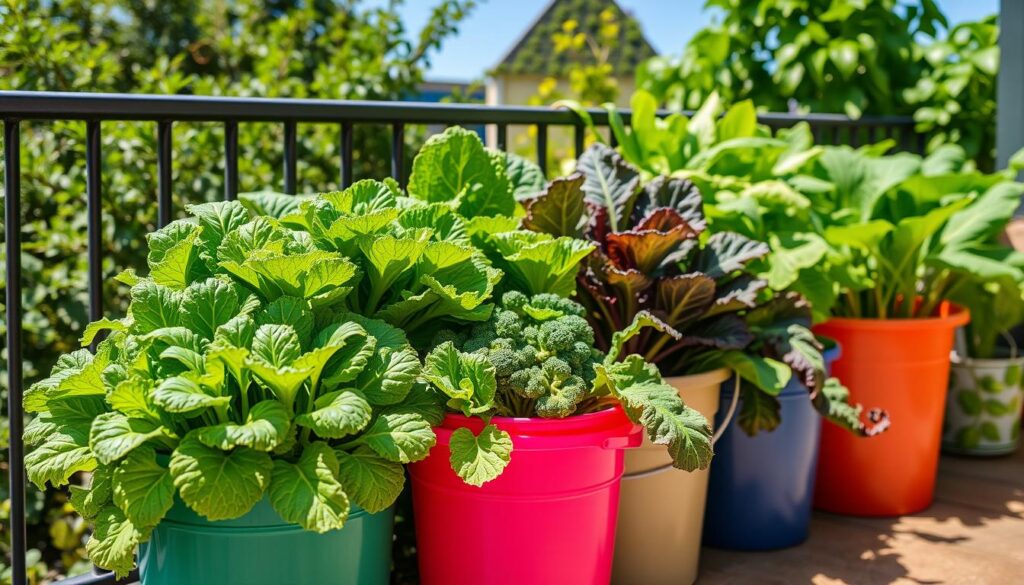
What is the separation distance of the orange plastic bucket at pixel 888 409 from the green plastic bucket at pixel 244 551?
54.0 inches

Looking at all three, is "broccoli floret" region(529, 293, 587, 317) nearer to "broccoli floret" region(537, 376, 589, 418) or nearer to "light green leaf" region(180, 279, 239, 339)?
"broccoli floret" region(537, 376, 589, 418)

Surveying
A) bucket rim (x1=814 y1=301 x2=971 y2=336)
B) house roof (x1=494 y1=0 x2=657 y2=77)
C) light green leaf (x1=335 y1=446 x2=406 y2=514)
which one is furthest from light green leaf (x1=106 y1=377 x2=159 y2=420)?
house roof (x1=494 y1=0 x2=657 y2=77)

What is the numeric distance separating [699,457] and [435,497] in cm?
41

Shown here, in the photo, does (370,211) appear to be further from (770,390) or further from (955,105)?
(955,105)

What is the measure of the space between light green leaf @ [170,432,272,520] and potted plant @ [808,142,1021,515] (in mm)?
1468

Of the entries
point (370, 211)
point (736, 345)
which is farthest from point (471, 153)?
point (736, 345)

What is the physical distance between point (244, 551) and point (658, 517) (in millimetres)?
823

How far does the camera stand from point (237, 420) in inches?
48.6

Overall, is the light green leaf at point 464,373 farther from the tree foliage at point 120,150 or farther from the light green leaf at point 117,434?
the tree foliage at point 120,150

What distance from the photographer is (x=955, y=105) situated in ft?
10.0

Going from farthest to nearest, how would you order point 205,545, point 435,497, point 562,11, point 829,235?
point 562,11
point 829,235
point 435,497
point 205,545

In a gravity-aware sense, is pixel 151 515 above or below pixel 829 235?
below

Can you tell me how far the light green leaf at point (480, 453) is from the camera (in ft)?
4.15

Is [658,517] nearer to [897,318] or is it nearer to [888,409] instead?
[888,409]
